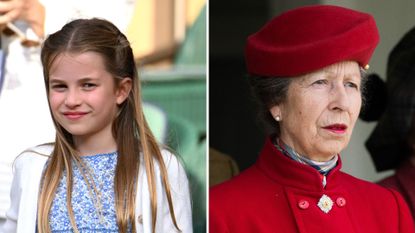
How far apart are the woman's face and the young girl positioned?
40 cm

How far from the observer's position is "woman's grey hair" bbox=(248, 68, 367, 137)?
3.37 m

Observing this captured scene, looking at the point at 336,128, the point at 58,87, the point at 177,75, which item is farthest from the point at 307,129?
the point at 58,87

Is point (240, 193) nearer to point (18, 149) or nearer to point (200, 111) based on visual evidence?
point (200, 111)

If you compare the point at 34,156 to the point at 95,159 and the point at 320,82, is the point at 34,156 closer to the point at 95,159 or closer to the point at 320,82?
the point at 95,159

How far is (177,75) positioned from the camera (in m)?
3.55

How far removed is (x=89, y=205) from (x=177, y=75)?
0.65 m

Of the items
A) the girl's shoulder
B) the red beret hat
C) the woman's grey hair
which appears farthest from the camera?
the woman's grey hair

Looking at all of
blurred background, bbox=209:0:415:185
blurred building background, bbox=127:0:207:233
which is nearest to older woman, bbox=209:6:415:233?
blurred building background, bbox=127:0:207:233

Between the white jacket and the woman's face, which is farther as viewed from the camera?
the woman's face

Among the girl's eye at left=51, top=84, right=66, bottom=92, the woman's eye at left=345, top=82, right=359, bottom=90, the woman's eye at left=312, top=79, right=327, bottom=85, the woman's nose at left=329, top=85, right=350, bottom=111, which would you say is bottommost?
the woman's nose at left=329, top=85, right=350, bottom=111

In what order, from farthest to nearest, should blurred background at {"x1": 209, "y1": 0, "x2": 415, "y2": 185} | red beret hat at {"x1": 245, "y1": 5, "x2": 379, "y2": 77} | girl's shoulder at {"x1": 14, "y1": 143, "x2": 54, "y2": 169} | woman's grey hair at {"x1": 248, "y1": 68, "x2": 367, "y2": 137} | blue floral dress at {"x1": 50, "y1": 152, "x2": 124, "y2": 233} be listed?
blurred background at {"x1": 209, "y1": 0, "x2": 415, "y2": 185} → woman's grey hair at {"x1": 248, "y1": 68, "x2": 367, "y2": 137} → red beret hat at {"x1": 245, "y1": 5, "x2": 379, "y2": 77} → girl's shoulder at {"x1": 14, "y1": 143, "x2": 54, "y2": 169} → blue floral dress at {"x1": 50, "y1": 152, "x2": 124, "y2": 233}

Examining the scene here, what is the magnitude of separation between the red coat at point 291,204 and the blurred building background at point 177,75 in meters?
0.12

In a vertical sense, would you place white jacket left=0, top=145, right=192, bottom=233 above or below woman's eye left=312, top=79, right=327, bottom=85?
below

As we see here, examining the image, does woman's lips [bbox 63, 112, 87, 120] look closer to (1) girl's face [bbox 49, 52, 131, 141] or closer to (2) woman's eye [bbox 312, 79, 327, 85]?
(1) girl's face [bbox 49, 52, 131, 141]
